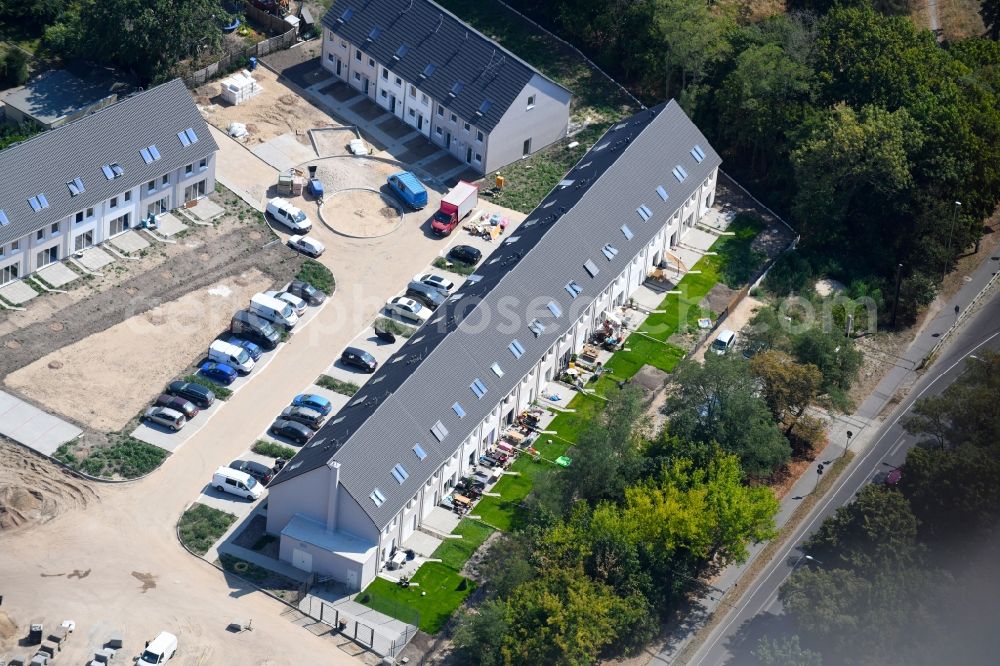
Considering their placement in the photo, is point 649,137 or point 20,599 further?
point 649,137

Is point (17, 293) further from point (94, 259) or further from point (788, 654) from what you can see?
point (788, 654)

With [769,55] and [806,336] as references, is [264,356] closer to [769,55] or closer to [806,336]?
[806,336]

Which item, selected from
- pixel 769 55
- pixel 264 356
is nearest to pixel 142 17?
pixel 264 356

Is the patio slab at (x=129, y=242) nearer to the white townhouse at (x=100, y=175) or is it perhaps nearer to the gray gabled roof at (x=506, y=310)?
the white townhouse at (x=100, y=175)

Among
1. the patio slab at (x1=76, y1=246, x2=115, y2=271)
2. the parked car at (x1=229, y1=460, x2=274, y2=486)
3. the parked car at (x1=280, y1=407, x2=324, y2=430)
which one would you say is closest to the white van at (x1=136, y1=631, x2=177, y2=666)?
the parked car at (x1=229, y1=460, x2=274, y2=486)

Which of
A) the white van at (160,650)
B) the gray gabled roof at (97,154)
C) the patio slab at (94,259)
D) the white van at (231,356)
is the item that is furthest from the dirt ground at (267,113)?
the white van at (160,650)

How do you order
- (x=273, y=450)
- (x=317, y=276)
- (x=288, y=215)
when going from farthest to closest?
(x=288, y=215) → (x=317, y=276) → (x=273, y=450)

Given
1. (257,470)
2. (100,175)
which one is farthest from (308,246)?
(257,470)
